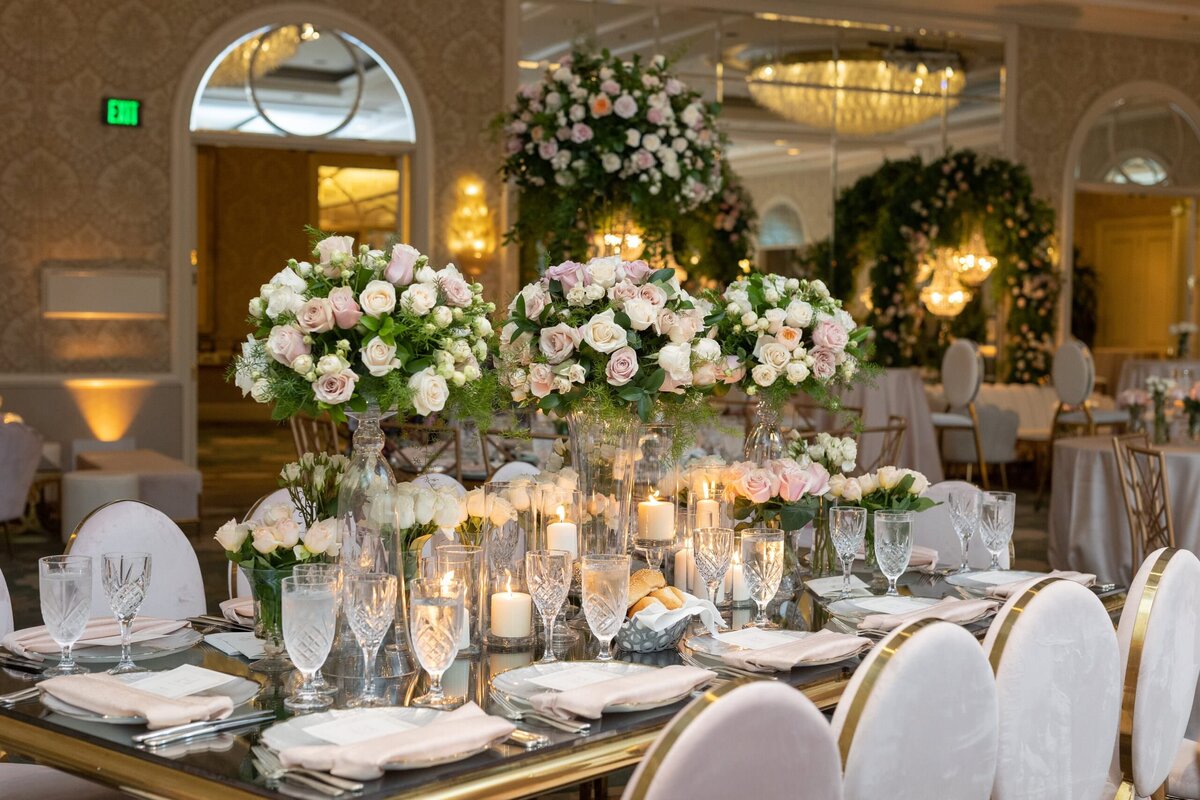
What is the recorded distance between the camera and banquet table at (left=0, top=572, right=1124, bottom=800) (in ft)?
5.91

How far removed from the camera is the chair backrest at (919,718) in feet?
6.05

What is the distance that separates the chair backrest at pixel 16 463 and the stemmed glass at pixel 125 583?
5320 millimetres

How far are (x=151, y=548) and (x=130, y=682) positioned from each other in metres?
1.00

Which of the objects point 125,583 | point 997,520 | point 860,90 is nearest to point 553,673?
point 125,583

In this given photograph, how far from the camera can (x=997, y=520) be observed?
3234 millimetres

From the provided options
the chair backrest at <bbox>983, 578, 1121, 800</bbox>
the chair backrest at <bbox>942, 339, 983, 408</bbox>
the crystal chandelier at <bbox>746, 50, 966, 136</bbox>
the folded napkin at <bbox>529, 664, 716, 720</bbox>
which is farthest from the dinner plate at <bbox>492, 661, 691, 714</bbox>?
the crystal chandelier at <bbox>746, 50, 966, 136</bbox>

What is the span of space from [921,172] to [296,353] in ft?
33.8

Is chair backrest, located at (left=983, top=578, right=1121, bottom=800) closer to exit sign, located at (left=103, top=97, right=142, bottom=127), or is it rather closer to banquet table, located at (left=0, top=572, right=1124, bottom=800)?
banquet table, located at (left=0, top=572, right=1124, bottom=800)

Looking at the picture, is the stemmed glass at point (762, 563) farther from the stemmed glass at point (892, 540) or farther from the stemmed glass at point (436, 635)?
the stemmed glass at point (436, 635)

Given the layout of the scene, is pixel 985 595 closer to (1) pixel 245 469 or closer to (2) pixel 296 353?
(2) pixel 296 353

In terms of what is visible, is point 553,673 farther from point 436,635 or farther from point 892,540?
point 892,540

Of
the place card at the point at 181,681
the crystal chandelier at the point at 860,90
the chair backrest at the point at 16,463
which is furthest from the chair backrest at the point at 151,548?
the crystal chandelier at the point at 860,90

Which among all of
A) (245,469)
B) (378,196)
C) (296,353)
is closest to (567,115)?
(296,353)

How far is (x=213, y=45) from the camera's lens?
928 centimetres
